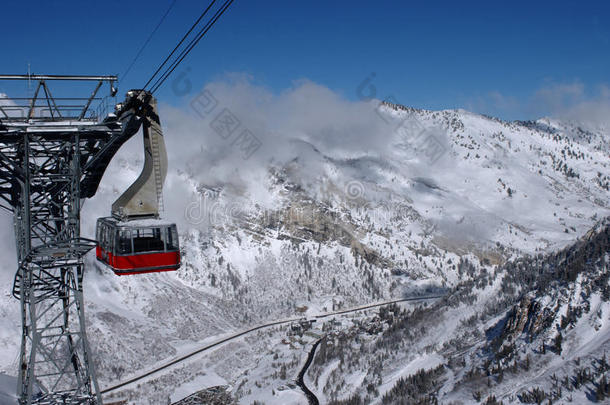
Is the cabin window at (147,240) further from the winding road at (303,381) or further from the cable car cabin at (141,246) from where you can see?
the winding road at (303,381)

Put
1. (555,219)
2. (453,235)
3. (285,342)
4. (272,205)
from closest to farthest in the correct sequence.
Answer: (285,342) < (272,205) < (453,235) < (555,219)

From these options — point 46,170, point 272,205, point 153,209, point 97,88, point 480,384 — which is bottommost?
point 480,384

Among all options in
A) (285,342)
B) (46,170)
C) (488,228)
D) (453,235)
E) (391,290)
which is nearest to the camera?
(46,170)

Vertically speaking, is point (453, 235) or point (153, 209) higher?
point (453, 235)

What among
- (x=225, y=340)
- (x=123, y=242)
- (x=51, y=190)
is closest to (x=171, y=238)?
(x=123, y=242)

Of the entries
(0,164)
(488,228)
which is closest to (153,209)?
(0,164)

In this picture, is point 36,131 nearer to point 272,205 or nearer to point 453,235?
point 272,205

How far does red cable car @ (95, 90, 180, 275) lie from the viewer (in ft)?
63.6

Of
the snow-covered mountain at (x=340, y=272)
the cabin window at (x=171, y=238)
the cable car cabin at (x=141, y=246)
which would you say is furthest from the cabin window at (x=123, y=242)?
the snow-covered mountain at (x=340, y=272)

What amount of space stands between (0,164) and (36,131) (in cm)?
201

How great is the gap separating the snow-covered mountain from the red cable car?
2732 centimetres

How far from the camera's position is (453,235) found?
145 m

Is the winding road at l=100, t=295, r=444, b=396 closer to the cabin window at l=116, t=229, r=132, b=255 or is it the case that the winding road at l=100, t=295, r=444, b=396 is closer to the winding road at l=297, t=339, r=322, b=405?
the winding road at l=297, t=339, r=322, b=405

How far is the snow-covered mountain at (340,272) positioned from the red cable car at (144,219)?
2732cm
